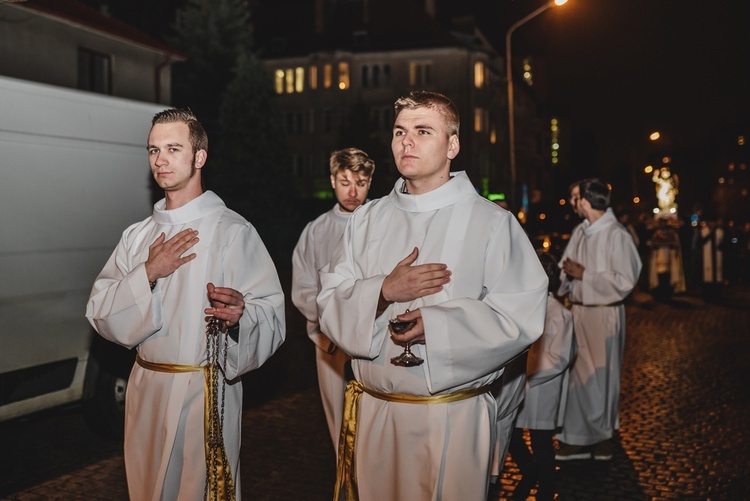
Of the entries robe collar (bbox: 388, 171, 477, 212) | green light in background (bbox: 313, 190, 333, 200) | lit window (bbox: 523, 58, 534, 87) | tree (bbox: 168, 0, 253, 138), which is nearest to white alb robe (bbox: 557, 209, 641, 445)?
robe collar (bbox: 388, 171, 477, 212)

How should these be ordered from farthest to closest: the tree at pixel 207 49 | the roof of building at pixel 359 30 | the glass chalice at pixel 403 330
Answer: the roof of building at pixel 359 30
the tree at pixel 207 49
the glass chalice at pixel 403 330

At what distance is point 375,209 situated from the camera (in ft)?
11.8

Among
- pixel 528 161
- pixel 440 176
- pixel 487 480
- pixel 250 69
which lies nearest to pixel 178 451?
pixel 487 480

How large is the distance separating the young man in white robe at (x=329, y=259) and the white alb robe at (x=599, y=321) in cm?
224

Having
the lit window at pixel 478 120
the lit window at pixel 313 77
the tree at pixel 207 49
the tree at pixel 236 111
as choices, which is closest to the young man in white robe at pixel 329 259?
the tree at pixel 236 111

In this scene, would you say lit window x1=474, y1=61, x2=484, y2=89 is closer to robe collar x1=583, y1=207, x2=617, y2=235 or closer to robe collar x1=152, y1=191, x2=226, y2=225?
robe collar x1=583, y1=207, x2=617, y2=235

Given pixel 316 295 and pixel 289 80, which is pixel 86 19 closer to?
pixel 316 295

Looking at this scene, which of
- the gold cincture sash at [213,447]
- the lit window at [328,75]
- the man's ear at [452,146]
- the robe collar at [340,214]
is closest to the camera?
the man's ear at [452,146]

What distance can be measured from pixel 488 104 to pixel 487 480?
50.3 meters

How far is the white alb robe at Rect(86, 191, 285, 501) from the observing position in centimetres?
356

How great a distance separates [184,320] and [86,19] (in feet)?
62.4

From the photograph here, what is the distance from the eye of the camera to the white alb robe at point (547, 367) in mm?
5414

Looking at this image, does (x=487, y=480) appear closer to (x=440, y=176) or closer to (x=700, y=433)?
(x=440, y=176)

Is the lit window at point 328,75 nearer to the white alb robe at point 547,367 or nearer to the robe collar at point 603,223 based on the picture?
the robe collar at point 603,223
